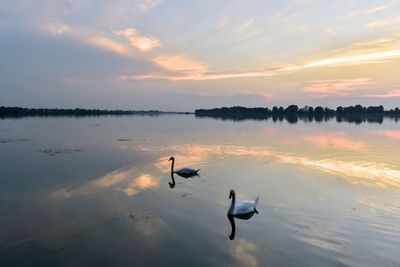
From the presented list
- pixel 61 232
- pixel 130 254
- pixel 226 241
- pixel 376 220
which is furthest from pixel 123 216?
pixel 376 220

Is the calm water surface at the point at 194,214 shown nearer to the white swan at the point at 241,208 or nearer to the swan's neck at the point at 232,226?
the swan's neck at the point at 232,226

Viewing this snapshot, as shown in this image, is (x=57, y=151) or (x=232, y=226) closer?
(x=232, y=226)

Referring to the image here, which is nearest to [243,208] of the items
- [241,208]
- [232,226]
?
[241,208]

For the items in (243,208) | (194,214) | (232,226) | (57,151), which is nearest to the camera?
(232,226)

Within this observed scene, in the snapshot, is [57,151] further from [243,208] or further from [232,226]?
[232,226]

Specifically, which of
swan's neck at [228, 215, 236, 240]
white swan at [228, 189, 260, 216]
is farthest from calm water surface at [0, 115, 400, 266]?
white swan at [228, 189, 260, 216]

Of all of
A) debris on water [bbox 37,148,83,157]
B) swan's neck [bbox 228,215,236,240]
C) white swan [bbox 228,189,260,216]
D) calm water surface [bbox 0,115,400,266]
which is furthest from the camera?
debris on water [bbox 37,148,83,157]

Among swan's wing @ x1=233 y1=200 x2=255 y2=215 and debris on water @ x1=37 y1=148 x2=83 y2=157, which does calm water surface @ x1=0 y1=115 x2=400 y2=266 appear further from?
debris on water @ x1=37 y1=148 x2=83 y2=157

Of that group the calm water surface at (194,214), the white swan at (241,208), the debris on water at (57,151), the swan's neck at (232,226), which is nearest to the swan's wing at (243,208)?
the white swan at (241,208)

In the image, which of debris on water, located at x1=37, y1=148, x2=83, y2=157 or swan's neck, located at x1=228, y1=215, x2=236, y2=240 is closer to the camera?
swan's neck, located at x1=228, y1=215, x2=236, y2=240

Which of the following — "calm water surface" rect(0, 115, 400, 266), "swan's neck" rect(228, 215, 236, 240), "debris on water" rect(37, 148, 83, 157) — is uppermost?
"debris on water" rect(37, 148, 83, 157)

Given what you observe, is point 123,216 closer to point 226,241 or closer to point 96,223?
point 96,223

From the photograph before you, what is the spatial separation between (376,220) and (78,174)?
17815 mm

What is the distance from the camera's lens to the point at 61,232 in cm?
1273
